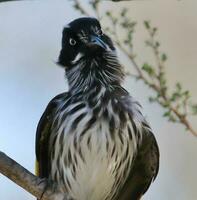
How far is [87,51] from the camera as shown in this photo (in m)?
0.98

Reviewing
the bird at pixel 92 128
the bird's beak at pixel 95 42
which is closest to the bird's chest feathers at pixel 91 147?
the bird at pixel 92 128

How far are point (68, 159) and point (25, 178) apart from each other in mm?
145

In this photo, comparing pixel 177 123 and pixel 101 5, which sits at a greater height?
pixel 101 5

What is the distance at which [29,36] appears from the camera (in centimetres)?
104

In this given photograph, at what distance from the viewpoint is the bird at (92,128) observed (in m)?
0.98

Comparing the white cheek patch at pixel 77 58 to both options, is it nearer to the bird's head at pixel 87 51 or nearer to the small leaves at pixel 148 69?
the bird's head at pixel 87 51

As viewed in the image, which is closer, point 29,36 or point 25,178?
A: point 25,178

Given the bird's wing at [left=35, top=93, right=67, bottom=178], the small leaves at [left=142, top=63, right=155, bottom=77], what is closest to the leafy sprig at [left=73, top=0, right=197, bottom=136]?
the small leaves at [left=142, top=63, right=155, bottom=77]

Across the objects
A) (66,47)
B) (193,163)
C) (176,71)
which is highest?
(66,47)

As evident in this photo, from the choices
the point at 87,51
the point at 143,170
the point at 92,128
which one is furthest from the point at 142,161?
the point at 87,51

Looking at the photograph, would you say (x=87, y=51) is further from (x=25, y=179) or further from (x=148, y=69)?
(x=25, y=179)

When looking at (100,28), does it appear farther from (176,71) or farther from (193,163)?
(193,163)

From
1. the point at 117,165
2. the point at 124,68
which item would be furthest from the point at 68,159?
the point at 124,68

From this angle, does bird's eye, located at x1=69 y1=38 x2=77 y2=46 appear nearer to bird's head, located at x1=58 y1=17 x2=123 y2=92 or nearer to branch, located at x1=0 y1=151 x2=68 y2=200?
bird's head, located at x1=58 y1=17 x2=123 y2=92
